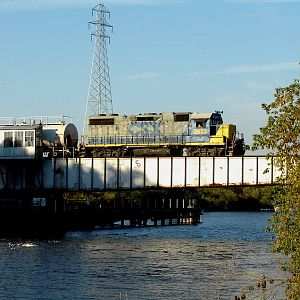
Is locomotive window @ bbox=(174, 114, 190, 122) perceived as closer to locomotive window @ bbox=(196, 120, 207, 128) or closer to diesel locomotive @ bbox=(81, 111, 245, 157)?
diesel locomotive @ bbox=(81, 111, 245, 157)

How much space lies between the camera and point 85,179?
75812mm

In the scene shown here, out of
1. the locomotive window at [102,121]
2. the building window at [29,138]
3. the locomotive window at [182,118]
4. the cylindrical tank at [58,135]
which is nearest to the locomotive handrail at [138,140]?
the locomotive window at [182,118]

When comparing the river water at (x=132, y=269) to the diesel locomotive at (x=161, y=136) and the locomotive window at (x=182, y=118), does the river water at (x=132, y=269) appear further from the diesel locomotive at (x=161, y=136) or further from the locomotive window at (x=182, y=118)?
the locomotive window at (x=182, y=118)

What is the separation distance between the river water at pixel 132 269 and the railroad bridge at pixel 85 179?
496 cm

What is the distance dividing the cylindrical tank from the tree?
176 feet

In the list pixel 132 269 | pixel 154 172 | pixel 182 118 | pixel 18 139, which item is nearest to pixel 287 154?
pixel 132 269

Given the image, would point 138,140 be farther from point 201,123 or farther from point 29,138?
point 29,138

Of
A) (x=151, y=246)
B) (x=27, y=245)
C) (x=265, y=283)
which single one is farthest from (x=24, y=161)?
(x=265, y=283)

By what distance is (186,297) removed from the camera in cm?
4312

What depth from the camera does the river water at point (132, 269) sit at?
44.8 meters

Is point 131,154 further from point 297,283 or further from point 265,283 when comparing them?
point 297,283

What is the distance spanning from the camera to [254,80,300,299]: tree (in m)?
27.1

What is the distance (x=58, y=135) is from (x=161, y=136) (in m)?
11.1

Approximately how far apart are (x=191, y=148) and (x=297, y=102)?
154ft
